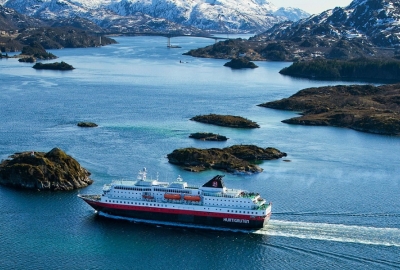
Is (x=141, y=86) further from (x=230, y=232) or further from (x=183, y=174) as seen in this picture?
(x=230, y=232)

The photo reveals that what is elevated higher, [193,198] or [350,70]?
[193,198]

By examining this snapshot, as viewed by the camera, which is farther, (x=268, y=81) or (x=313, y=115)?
(x=268, y=81)

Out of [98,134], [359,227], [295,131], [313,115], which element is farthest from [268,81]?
[359,227]

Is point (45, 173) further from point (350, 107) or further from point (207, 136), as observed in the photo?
point (350, 107)

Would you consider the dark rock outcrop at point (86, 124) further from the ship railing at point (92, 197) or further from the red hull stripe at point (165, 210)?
the red hull stripe at point (165, 210)

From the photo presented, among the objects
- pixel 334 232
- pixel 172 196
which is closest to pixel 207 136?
pixel 172 196

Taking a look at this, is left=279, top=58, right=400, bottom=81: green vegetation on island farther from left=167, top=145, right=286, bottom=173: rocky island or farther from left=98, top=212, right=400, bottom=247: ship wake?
left=98, top=212, right=400, bottom=247: ship wake
